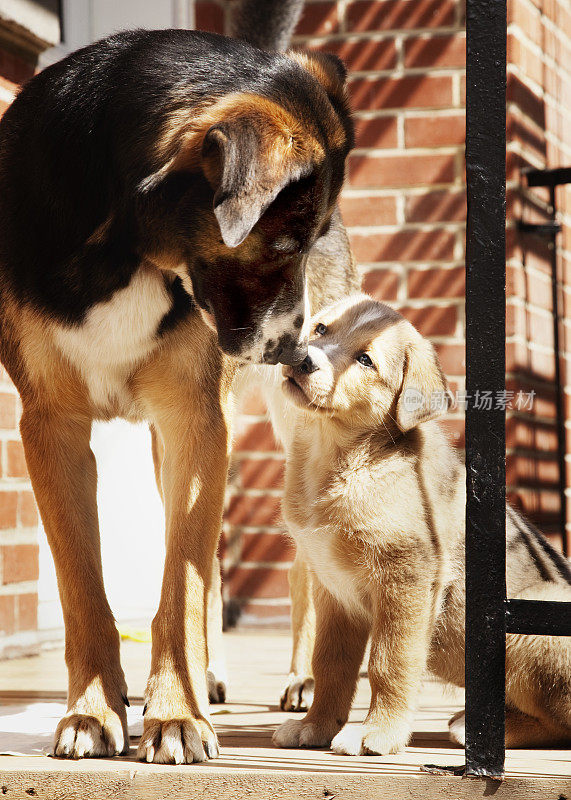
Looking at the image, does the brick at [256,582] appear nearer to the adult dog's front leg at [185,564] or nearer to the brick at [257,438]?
the brick at [257,438]

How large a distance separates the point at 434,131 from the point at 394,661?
2.94 metres

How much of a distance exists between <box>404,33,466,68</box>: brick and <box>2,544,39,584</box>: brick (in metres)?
2.59

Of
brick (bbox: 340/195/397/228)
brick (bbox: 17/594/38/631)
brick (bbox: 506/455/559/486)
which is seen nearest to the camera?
brick (bbox: 17/594/38/631)

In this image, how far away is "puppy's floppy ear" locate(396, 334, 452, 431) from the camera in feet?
7.81

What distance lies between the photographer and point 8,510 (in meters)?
3.98

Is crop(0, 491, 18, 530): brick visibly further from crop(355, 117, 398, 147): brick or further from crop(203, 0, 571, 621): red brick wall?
crop(355, 117, 398, 147): brick

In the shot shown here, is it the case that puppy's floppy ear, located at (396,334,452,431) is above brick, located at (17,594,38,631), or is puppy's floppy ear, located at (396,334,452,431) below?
above

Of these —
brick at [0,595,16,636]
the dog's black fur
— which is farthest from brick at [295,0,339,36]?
brick at [0,595,16,636]

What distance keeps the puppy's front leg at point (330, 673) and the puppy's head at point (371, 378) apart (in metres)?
0.42

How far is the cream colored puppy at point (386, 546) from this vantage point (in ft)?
7.33

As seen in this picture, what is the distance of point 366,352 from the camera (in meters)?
2.47

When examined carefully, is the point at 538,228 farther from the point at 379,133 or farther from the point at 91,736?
the point at 91,736

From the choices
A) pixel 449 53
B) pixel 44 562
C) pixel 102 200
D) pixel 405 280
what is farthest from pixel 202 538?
pixel 449 53

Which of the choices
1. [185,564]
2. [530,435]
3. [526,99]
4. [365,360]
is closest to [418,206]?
[526,99]
